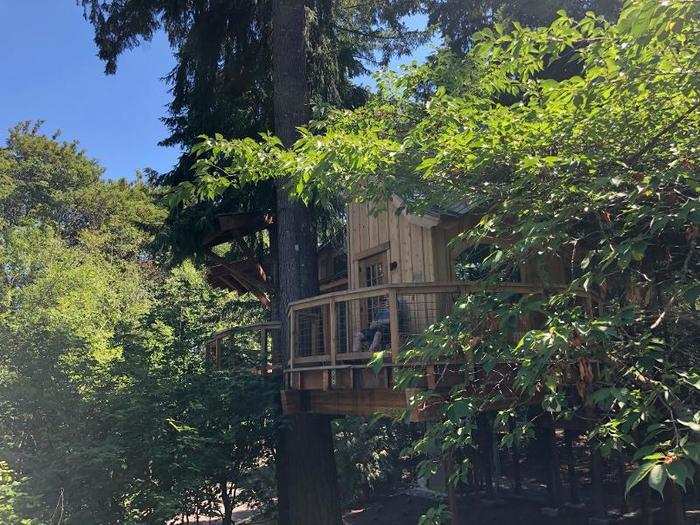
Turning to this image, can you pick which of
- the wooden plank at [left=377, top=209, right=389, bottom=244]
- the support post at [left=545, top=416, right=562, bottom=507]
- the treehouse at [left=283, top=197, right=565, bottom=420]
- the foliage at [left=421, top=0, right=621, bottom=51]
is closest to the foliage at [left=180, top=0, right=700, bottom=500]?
the treehouse at [left=283, top=197, right=565, bottom=420]

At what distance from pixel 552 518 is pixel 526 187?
848 centimetres

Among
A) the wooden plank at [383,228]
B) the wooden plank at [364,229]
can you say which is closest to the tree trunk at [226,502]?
the wooden plank at [364,229]

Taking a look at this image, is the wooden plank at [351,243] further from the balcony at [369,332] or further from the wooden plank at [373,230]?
the balcony at [369,332]

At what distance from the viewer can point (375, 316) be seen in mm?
8703

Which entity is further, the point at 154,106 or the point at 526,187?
the point at 154,106

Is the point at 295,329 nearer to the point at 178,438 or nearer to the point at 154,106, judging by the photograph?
the point at 178,438

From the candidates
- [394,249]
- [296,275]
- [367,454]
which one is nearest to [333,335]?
[296,275]

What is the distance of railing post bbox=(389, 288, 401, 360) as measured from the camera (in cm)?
564

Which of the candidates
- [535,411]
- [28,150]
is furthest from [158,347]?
[28,150]

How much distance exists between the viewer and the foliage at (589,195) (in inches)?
119

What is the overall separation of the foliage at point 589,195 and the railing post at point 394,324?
3.68 ft

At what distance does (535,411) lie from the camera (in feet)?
28.6

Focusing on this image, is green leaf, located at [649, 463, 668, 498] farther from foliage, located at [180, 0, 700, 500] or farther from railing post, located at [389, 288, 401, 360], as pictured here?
railing post, located at [389, 288, 401, 360]

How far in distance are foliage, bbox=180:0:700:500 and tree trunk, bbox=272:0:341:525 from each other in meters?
4.28
